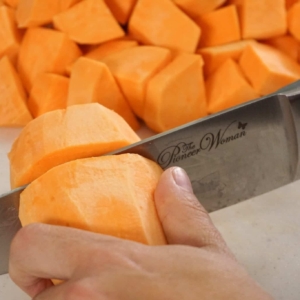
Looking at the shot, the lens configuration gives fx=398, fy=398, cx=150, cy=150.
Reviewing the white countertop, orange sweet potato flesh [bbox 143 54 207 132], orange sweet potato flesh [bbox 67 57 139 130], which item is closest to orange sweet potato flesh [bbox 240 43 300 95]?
orange sweet potato flesh [bbox 143 54 207 132]

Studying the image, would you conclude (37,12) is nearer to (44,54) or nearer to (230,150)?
(44,54)

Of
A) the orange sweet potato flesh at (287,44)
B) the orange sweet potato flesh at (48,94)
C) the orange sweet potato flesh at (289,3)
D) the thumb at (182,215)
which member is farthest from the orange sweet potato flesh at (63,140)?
the orange sweet potato flesh at (289,3)

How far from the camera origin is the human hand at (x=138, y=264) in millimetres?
510

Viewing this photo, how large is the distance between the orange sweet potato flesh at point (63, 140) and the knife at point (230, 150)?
0.10 ft

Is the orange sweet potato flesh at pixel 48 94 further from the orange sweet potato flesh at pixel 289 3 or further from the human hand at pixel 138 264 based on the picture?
the orange sweet potato flesh at pixel 289 3

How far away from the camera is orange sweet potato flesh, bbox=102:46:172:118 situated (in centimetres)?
123

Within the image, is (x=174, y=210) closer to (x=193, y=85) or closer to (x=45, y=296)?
(x=45, y=296)

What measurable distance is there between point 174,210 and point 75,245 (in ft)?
0.56

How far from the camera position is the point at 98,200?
2.15 feet

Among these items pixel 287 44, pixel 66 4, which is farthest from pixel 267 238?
pixel 66 4

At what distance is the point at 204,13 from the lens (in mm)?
1425

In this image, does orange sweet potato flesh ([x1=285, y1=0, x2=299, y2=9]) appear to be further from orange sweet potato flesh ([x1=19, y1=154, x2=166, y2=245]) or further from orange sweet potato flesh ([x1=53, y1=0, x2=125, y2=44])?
orange sweet potato flesh ([x1=19, y1=154, x2=166, y2=245])

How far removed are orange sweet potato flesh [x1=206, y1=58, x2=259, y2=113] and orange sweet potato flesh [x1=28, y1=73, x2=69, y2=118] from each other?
481 millimetres

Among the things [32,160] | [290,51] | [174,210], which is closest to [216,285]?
[174,210]
